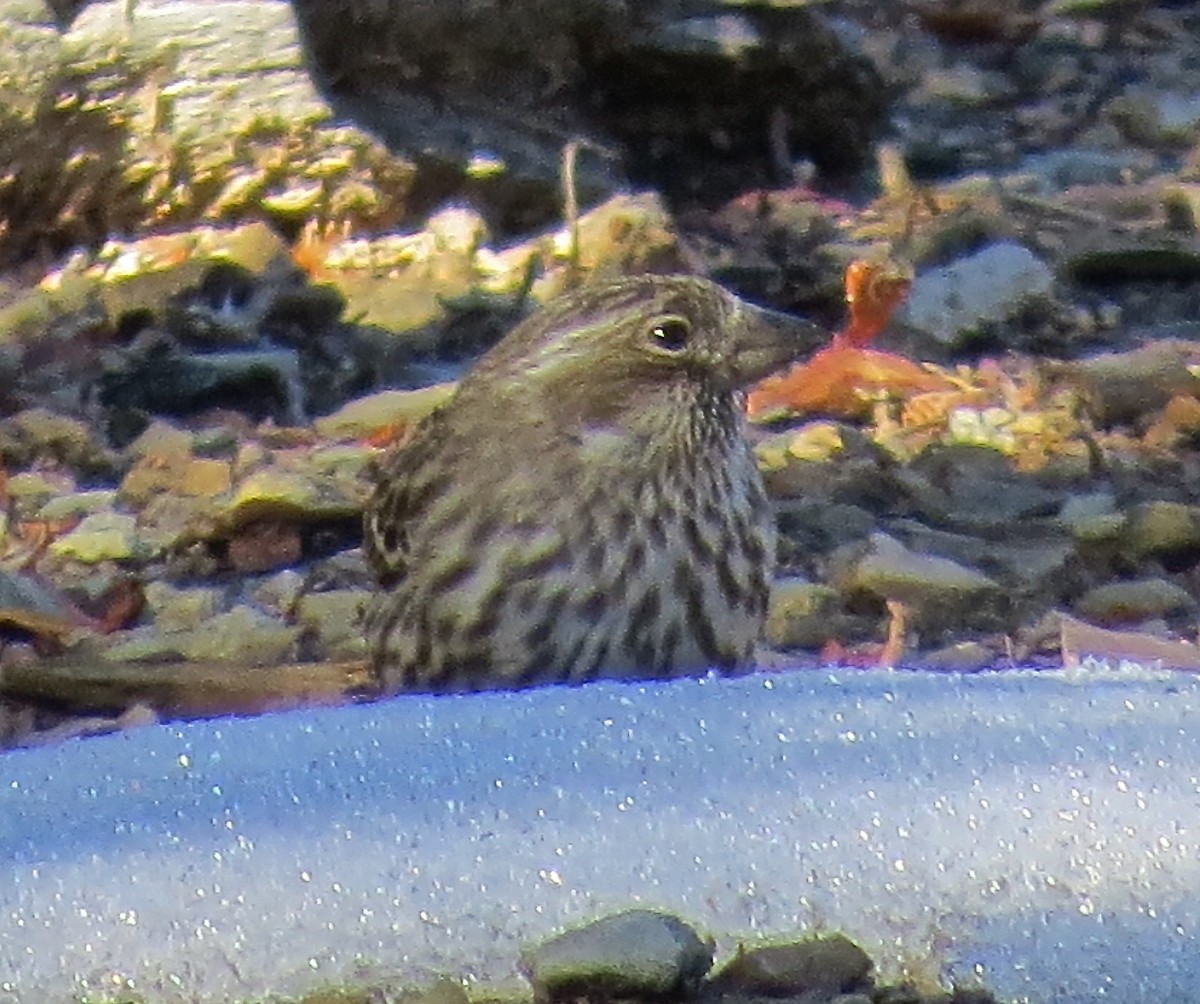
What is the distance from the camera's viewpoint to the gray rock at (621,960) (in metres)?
3.03

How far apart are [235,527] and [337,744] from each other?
2336mm

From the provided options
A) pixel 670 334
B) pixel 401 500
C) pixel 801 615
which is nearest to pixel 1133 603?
pixel 801 615

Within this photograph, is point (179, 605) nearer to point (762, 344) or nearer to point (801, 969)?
point (762, 344)

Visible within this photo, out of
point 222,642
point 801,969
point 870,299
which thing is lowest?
point 870,299

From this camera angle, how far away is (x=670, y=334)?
Answer: 4.87 m

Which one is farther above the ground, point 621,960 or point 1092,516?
point 621,960

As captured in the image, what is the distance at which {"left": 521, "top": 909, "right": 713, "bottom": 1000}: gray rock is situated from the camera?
3.03 m

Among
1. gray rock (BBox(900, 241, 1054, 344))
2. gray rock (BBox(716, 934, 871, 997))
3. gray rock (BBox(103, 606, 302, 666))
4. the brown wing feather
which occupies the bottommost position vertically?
gray rock (BBox(900, 241, 1054, 344))

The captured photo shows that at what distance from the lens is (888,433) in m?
6.24

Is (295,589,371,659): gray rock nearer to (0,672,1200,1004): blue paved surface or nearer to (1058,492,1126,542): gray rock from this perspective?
(1058,492,1126,542): gray rock

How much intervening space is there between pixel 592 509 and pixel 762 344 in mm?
413

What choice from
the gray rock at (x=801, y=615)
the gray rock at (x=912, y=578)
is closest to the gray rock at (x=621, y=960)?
the gray rock at (x=801, y=615)

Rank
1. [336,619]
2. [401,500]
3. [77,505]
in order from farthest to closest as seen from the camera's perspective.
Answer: [77,505], [336,619], [401,500]

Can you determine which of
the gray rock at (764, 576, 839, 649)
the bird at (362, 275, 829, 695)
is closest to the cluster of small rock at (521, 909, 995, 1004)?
the bird at (362, 275, 829, 695)
